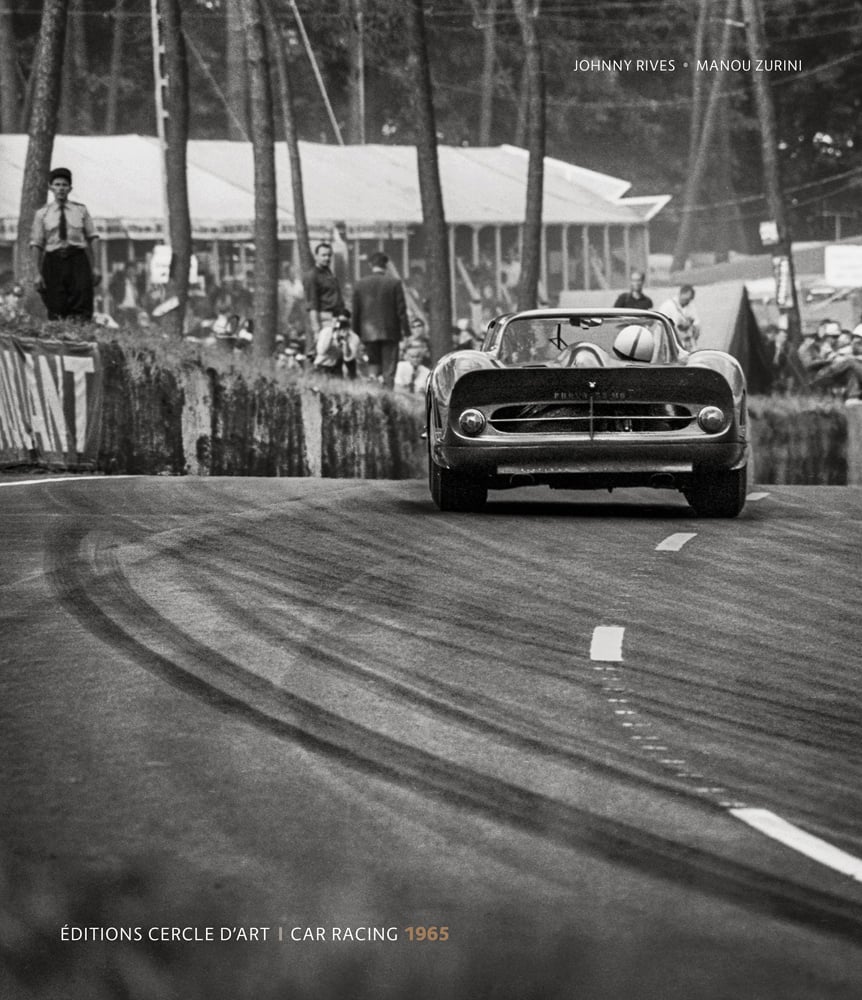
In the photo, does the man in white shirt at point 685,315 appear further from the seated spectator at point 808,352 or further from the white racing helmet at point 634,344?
the white racing helmet at point 634,344

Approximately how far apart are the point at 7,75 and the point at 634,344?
44.8 metres

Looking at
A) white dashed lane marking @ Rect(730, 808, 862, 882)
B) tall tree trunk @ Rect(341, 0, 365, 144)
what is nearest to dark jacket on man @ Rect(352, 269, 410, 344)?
white dashed lane marking @ Rect(730, 808, 862, 882)

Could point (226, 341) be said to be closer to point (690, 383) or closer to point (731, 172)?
point (690, 383)

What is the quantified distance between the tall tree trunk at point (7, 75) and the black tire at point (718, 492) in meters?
43.5

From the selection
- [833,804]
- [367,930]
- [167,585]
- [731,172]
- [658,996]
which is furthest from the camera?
[731,172]

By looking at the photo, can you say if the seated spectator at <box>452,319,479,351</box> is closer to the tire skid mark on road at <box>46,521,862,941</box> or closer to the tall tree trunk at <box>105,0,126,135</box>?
the tall tree trunk at <box>105,0,126,135</box>

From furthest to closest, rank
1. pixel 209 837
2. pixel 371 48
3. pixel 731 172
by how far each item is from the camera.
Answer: pixel 731 172
pixel 371 48
pixel 209 837

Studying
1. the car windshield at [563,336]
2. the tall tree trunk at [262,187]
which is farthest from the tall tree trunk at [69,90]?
the car windshield at [563,336]

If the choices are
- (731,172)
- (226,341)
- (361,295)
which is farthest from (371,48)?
(361,295)

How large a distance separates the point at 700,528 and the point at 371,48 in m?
53.6

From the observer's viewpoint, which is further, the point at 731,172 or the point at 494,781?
the point at 731,172

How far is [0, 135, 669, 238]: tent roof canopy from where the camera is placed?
4638cm

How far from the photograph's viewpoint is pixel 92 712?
22.4 feet

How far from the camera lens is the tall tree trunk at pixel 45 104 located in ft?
94.5
